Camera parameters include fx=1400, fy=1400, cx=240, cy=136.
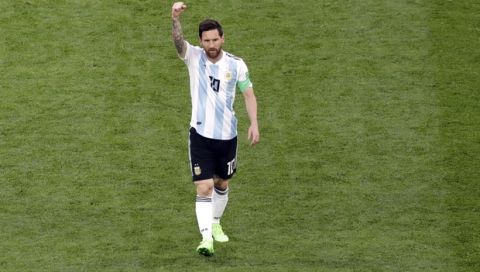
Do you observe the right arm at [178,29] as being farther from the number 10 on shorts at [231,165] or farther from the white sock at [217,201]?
the white sock at [217,201]

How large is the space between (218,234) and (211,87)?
4.95 feet

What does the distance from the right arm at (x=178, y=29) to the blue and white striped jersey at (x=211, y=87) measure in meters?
0.07

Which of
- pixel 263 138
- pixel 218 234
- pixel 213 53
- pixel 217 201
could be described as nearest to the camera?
pixel 213 53

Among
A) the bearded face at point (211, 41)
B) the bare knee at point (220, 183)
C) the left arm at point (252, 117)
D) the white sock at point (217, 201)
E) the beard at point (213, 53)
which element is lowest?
the white sock at point (217, 201)

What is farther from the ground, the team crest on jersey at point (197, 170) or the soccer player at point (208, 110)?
the soccer player at point (208, 110)

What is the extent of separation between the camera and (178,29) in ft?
43.1

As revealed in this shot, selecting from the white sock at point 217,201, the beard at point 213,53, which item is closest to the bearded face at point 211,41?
the beard at point 213,53

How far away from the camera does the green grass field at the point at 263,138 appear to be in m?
13.6

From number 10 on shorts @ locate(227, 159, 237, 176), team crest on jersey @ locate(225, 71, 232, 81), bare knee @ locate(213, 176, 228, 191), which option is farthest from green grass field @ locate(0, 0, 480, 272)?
team crest on jersey @ locate(225, 71, 232, 81)

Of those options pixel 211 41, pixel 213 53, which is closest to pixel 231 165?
pixel 213 53

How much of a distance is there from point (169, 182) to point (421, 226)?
2.81 m

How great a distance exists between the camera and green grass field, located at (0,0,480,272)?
1360 cm

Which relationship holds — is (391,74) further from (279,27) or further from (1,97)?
(1,97)

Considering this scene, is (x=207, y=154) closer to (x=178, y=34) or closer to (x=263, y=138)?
(x=178, y=34)
